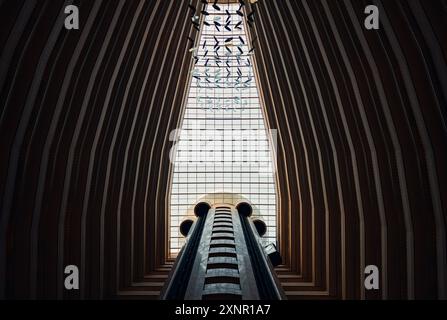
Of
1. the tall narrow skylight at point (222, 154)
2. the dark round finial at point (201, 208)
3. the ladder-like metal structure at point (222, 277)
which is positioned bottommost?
the dark round finial at point (201, 208)

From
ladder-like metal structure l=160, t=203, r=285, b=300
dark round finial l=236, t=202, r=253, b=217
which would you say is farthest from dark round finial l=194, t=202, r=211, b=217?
ladder-like metal structure l=160, t=203, r=285, b=300

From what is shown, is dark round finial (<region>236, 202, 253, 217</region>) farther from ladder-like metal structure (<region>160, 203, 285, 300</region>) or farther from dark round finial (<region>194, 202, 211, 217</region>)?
ladder-like metal structure (<region>160, 203, 285, 300</region>)

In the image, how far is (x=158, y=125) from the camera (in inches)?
874

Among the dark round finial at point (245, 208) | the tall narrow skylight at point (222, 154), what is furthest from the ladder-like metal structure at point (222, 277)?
the tall narrow skylight at point (222, 154)

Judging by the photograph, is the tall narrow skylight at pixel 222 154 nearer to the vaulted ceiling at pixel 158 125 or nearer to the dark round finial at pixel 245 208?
the dark round finial at pixel 245 208

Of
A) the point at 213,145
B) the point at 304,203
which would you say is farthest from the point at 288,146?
the point at 213,145

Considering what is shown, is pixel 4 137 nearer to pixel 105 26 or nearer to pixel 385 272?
pixel 105 26

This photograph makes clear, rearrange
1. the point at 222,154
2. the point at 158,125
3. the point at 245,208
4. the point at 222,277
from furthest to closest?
the point at 222,154 < the point at 245,208 < the point at 158,125 < the point at 222,277

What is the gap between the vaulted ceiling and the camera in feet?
33.1

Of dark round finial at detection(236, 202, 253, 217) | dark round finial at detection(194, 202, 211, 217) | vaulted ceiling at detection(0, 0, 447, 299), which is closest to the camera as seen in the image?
vaulted ceiling at detection(0, 0, 447, 299)

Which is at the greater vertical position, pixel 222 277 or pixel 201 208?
pixel 222 277

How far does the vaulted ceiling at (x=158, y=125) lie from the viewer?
1008 centimetres

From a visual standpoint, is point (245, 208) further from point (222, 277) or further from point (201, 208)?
point (222, 277)

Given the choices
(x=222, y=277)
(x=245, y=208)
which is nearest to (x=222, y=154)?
(x=245, y=208)
